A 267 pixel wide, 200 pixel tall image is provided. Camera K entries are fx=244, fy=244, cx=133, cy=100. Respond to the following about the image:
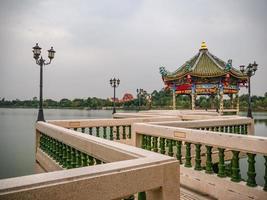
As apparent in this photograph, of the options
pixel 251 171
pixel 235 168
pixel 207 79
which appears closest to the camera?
pixel 251 171

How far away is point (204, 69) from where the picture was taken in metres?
22.4

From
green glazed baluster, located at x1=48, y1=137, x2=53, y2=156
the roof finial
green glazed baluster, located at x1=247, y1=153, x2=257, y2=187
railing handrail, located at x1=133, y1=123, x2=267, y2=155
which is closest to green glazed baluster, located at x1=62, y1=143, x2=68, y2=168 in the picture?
green glazed baluster, located at x1=48, y1=137, x2=53, y2=156

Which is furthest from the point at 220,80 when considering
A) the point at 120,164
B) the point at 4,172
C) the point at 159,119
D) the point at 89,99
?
the point at 89,99

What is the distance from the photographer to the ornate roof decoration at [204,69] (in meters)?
21.2

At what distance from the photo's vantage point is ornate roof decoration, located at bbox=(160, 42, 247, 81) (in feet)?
69.5

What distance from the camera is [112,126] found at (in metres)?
8.91

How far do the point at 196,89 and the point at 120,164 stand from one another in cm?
2048

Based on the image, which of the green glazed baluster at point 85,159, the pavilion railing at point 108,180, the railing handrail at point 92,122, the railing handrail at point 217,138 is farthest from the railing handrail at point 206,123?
the pavilion railing at point 108,180

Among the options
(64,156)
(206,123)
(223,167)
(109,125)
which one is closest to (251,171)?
(223,167)

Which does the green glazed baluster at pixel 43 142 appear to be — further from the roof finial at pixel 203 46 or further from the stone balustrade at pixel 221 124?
the roof finial at pixel 203 46

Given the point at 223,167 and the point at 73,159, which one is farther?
the point at 73,159

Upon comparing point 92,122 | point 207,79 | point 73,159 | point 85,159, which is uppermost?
point 207,79

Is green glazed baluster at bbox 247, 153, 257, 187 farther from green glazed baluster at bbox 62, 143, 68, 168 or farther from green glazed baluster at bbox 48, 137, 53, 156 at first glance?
green glazed baluster at bbox 48, 137, 53, 156

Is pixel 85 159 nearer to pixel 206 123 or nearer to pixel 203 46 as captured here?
pixel 206 123
